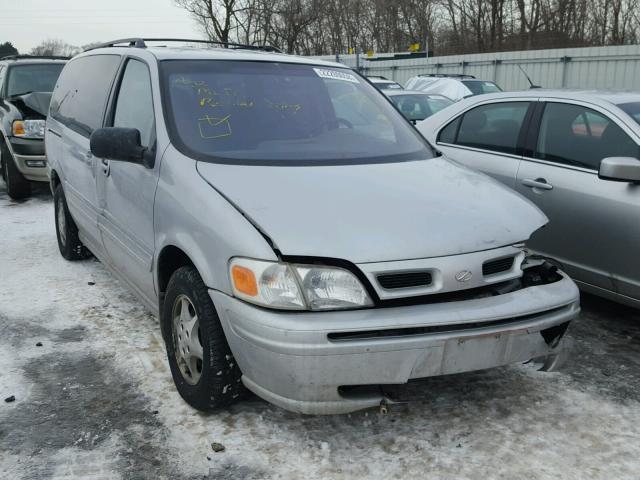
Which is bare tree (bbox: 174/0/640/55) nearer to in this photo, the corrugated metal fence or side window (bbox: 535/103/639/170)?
the corrugated metal fence

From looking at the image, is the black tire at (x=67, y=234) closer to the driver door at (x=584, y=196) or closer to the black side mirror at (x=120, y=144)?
the black side mirror at (x=120, y=144)

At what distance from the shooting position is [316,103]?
154 inches

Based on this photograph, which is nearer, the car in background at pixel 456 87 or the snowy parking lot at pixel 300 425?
the snowy parking lot at pixel 300 425

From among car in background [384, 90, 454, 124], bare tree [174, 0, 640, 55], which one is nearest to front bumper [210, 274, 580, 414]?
car in background [384, 90, 454, 124]

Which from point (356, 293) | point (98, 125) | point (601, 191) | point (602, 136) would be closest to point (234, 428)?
point (356, 293)

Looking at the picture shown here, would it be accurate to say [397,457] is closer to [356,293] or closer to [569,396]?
[356,293]

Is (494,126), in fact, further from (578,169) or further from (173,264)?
(173,264)

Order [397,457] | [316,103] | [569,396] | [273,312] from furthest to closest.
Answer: [316,103] → [569,396] → [397,457] → [273,312]

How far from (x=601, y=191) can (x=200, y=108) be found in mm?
2456

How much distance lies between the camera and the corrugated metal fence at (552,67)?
62.8ft

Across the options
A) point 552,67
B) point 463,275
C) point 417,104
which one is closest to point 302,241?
point 463,275

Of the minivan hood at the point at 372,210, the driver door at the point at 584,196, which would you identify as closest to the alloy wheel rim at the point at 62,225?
the minivan hood at the point at 372,210

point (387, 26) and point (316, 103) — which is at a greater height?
point (387, 26)

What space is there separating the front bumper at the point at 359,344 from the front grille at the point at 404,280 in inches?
3.7
